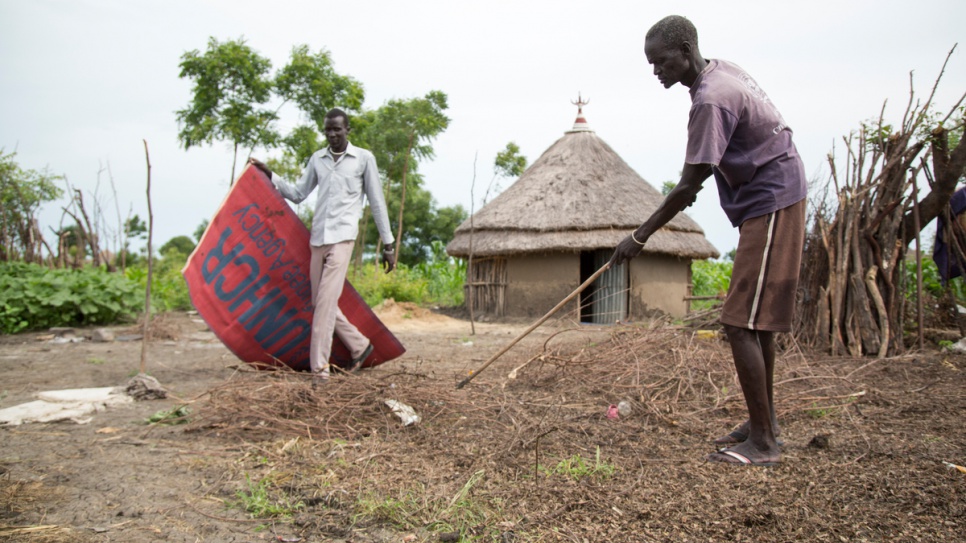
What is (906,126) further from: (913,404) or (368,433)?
(368,433)

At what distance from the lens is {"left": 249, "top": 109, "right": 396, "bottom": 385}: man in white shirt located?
3867mm

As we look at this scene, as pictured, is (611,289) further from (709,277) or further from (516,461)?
(516,461)

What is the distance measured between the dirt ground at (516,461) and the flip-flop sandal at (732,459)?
4cm

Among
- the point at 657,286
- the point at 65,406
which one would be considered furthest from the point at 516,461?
the point at 657,286

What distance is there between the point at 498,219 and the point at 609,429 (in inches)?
376

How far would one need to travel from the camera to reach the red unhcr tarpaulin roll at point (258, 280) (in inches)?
156

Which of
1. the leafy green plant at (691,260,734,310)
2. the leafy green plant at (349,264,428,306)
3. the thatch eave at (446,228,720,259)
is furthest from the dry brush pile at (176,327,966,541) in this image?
the leafy green plant at (691,260,734,310)

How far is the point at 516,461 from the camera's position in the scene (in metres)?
2.36

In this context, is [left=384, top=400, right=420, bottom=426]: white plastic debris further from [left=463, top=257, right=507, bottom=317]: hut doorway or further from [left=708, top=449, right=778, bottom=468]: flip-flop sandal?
[left=463, top=257, right=507, bottom=317]: hut doorway

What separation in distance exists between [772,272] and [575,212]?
9.47 meters

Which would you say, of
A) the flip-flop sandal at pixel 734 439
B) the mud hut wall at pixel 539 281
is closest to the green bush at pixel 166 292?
the mud hut wall at pixel 539 281

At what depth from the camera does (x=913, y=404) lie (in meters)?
3.18

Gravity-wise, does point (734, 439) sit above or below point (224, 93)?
below

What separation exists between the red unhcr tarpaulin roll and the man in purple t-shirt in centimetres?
254
